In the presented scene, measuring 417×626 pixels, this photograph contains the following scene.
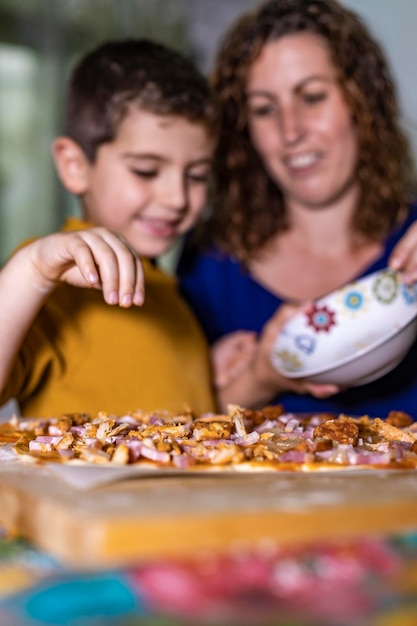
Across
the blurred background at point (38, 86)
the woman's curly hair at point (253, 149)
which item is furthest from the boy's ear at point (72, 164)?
the blurred background at point (38, 86)

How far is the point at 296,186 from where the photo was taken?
4.76 feet

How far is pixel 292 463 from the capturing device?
64 centimetres

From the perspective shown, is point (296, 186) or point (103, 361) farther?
point (296, 186)

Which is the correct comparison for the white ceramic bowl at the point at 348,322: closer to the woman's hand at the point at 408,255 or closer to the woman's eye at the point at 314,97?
the woman's hand at the point at 408,255

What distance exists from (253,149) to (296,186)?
18cm

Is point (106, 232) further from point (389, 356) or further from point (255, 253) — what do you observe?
point (255, 253)

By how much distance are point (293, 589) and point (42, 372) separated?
2.34 ft

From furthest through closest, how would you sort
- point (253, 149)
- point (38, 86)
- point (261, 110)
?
1. point (38, 86)
2. point (253, 149)
3. point (261, 110)

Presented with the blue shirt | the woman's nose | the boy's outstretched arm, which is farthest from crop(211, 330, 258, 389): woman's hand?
the boy's outstretched arm

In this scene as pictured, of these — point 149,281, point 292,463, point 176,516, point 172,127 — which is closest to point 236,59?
point 172,127

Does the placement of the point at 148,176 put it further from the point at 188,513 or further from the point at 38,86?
the point at 38,86

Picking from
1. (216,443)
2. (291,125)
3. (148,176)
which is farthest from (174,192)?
(216,443)

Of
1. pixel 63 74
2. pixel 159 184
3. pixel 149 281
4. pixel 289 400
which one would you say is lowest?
pixel 289 400

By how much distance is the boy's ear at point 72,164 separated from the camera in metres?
1.27
